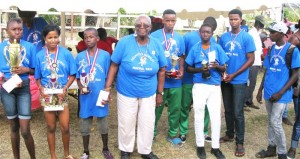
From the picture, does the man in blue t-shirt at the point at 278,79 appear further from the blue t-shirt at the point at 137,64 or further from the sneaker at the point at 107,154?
the sneaker at the point at 107,154

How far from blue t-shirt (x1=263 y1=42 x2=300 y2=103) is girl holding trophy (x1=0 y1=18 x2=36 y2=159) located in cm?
302

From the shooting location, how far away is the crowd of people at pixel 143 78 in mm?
4051

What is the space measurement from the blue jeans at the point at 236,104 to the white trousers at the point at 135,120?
121cm

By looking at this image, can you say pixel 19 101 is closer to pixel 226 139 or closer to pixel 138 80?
pixel 138 80

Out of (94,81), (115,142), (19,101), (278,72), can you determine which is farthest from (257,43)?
(19,101)

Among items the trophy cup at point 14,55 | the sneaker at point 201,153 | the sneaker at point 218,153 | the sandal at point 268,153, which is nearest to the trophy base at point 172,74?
the sneaker at point 201,153

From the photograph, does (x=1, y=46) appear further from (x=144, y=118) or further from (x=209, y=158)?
(x=209, y=158)

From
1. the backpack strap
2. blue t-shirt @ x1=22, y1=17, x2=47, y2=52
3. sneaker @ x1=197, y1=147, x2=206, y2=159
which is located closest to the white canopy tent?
blue t-shirt @ x1=22, y1=17, x2=47, y2=52

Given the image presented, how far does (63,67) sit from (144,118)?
4.08 feet

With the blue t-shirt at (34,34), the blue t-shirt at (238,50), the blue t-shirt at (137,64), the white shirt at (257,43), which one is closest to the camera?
the blue t-shirt at (137,64)

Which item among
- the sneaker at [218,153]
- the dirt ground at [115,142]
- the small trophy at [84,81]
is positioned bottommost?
the dirt ground at [115,142]

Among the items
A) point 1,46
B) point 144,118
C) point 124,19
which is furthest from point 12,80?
point 124,19

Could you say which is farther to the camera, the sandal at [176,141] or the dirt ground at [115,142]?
the sandal at [176,141]

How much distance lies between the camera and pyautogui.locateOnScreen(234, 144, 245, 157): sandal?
4.95m
